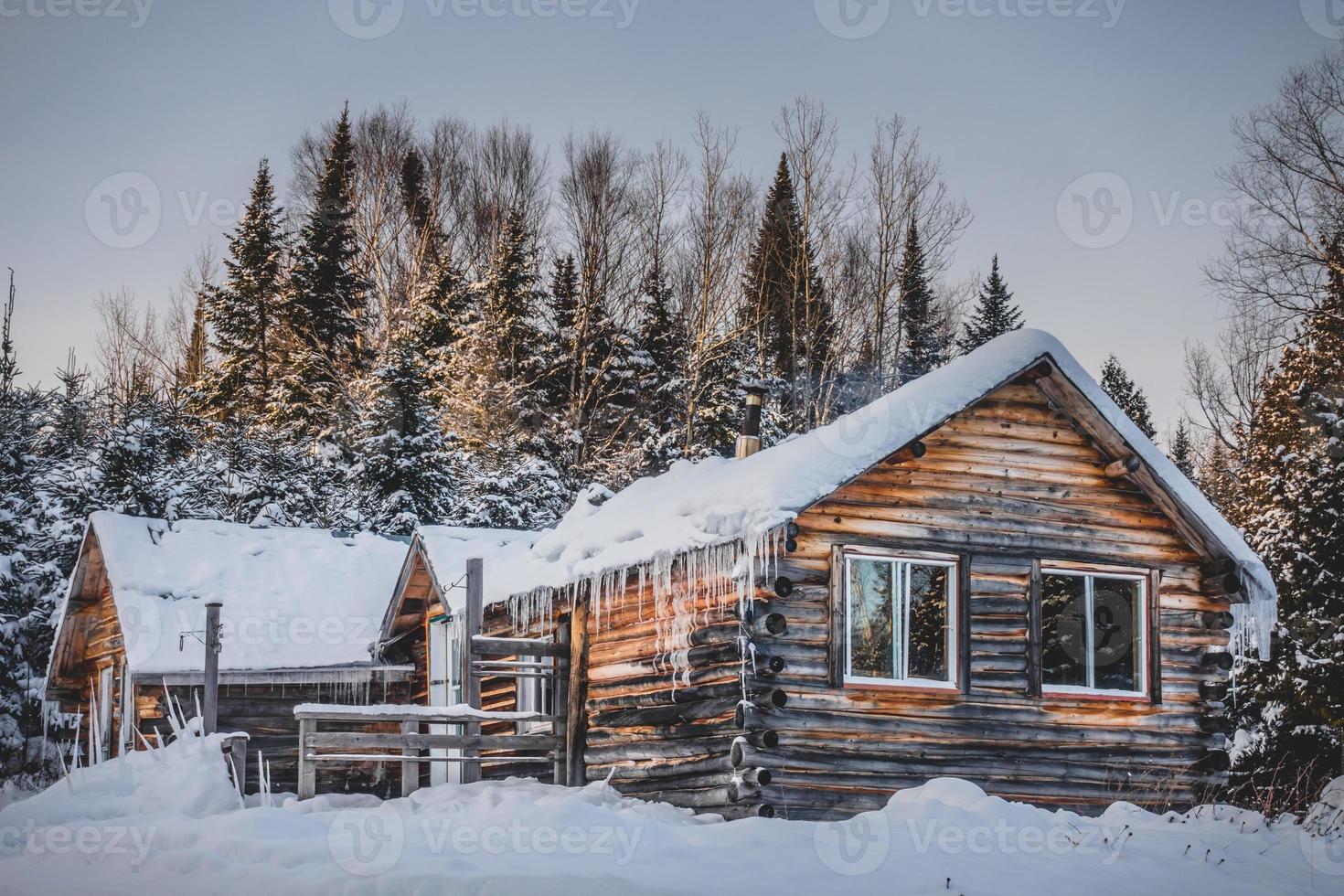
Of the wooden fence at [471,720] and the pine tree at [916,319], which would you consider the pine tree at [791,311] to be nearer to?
the pine tree at [916,319]

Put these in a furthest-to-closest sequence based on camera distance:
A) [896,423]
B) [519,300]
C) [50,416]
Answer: [519,300] < [50,416] < [896,423]

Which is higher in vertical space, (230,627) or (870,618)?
(870,618)

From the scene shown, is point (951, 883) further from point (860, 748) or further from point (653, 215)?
point (653, 215)

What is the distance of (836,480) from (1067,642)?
14.8 feet

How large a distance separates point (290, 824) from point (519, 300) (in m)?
25.5

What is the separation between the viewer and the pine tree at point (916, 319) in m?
32.4

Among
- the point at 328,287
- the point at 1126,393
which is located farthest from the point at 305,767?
the point at 1126,393

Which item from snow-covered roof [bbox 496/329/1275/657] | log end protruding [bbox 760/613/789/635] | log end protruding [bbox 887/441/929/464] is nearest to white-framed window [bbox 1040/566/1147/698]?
snow-covered roof [bbox 496/329/1275/657]

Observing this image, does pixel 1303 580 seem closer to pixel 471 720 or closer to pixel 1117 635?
pixel 1117 635

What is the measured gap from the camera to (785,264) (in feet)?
110

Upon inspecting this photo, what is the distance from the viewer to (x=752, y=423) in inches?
669

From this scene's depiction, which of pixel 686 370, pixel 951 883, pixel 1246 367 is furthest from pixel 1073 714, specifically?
pixel 1246 367

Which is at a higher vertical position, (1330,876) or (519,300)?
(519,300)

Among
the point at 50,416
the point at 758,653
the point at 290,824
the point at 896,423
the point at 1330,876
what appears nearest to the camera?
the point at 1330,876
